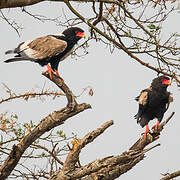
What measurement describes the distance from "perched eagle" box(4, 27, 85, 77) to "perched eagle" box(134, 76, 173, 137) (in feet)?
3.81

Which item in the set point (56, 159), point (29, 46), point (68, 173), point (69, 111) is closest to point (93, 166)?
point (68, 173)

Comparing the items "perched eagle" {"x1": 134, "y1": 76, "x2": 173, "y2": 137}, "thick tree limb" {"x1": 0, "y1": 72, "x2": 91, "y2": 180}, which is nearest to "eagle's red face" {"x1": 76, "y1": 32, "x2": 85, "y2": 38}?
"thick tree limb" {"x1": 0, "y1": 72, "x2": 91, "y2": 180}

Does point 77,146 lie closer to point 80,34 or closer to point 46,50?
point 46,50

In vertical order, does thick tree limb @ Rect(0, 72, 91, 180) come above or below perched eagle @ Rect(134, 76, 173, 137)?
below

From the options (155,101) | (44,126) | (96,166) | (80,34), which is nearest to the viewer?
(96,166)

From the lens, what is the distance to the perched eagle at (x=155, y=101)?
4.33m

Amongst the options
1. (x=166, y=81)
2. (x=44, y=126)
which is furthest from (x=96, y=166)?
(x=166, y=81)

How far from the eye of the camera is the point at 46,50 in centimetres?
371

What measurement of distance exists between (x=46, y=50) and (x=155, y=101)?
150 centimetres

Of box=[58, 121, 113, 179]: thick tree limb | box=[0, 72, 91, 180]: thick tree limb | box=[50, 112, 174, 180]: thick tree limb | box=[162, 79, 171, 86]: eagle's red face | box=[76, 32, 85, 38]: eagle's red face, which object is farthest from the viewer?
box=[162, 79, 171, 86]: eagle's red face

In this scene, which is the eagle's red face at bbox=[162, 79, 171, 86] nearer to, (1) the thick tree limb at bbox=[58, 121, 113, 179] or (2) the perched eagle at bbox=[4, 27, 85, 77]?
(2) the perched eagle at bbox=[4, 27, 85, 77]

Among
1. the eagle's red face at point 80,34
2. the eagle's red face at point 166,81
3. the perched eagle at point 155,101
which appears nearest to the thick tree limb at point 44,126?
the eagle's red face at point 80,34

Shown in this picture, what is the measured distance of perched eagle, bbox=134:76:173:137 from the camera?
4328mm

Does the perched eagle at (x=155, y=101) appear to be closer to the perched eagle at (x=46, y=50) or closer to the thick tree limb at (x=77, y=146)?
the perched eagle at (x=46, y=50)
